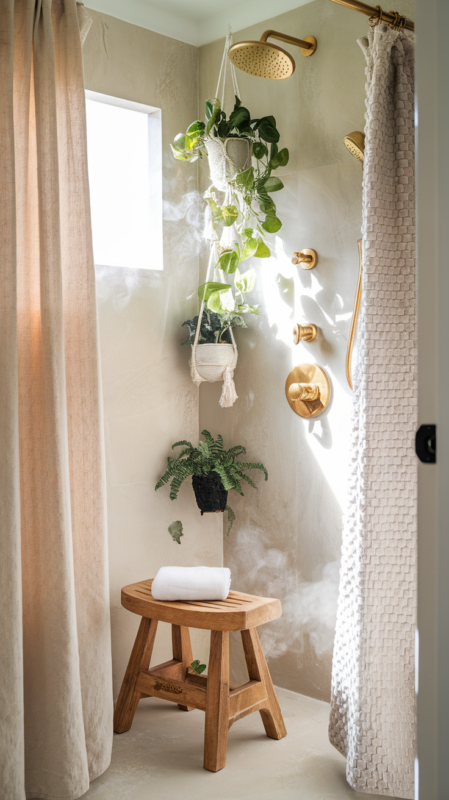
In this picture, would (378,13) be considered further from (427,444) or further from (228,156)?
(427,444)

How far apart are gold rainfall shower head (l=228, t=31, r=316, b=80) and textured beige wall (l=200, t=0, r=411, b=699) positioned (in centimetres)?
23

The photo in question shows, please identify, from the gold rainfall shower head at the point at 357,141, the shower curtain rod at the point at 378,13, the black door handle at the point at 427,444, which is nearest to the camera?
the black door handle at the point at 427,444

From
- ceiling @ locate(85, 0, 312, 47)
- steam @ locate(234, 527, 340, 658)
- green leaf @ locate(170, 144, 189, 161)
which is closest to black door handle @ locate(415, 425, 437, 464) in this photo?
steam @ locate(234, 527, 340, 658)

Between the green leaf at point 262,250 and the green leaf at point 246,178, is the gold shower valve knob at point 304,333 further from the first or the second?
the green leaf at point 246,178

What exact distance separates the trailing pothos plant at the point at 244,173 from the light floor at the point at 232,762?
1.50 m

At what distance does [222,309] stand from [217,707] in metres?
1.24

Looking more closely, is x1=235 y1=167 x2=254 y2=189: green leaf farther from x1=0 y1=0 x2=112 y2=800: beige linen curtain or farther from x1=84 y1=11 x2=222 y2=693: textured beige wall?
x1=0 y1=0 x2=112 y2=800: beige linen curtain

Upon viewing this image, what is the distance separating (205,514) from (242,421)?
40 cm

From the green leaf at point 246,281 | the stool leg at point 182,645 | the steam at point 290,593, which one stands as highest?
the green leaf at point 246,281

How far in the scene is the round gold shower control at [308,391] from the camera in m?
2.26

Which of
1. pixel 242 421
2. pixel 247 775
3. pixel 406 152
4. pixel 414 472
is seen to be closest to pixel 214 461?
pixel 242 421

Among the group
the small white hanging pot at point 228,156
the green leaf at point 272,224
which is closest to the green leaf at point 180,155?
the small white hanging pot at point 228,156

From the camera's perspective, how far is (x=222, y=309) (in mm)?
2352

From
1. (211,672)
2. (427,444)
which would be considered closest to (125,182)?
(211,672)
